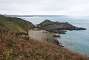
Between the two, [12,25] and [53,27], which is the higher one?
[12,25]

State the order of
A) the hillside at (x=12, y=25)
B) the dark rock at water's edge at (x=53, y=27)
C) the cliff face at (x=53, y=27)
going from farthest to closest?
the cliff face at (x=53, y=27), the dark rock at water's edge at (x=53, y=27), the hillside at (x=12, y=25)

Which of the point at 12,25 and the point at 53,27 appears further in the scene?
Answer: the point at 53,27

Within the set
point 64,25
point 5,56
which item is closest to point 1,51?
point 5,56

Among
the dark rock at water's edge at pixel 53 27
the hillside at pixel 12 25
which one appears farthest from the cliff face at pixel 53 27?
the hillside at pixel 12 25

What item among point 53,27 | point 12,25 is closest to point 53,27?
point 53,27

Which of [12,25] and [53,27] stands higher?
[12,25]

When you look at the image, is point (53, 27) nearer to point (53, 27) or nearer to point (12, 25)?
point (53, 27)

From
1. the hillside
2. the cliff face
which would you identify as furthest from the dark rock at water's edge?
the hillside

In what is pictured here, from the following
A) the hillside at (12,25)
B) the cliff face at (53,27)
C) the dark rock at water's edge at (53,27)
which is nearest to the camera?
the hillside at (12,25)

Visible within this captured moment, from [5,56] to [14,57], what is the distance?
42 centimetres

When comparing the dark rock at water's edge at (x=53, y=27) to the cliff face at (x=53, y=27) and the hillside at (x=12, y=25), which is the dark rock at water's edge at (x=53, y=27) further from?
the hillside at (x=12, y=25)

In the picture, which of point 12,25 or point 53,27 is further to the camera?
point 53,27

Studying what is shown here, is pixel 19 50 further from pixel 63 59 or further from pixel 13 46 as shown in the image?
pixel 63 59

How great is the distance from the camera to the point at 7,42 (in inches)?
487
